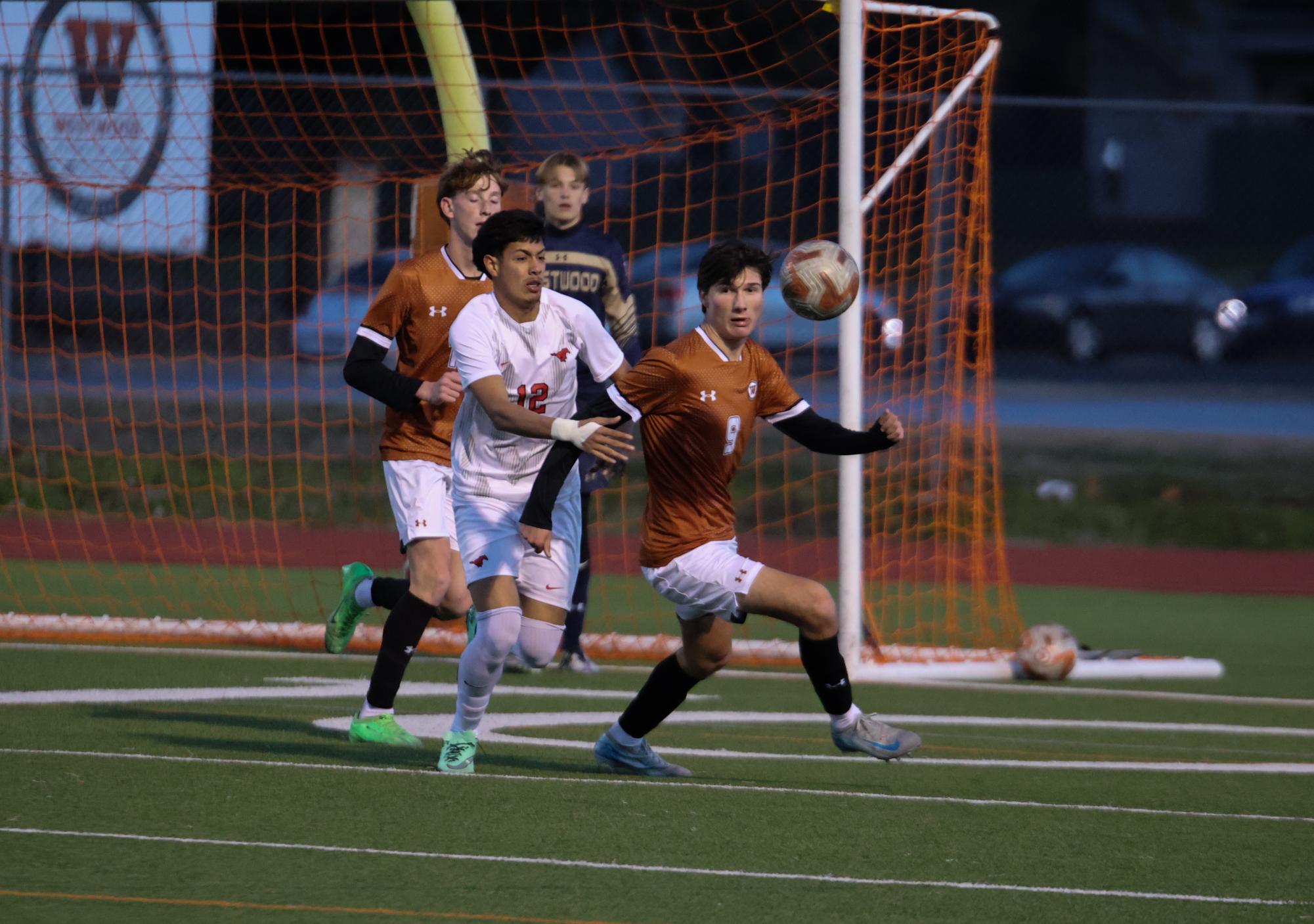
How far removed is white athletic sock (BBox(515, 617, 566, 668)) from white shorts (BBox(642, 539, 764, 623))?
1.24 feet

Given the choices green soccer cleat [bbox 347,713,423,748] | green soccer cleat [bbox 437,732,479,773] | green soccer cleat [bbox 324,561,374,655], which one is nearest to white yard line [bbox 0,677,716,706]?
green soccer cleat [bbox 324,561,374,655]

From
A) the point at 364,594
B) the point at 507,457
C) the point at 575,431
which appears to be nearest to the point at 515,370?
the point at 507,457

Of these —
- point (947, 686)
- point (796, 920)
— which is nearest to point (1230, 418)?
point (947, 686)

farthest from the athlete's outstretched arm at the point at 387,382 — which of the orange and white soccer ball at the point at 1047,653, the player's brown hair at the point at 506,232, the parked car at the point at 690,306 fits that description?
the parked car at the point at 690,306

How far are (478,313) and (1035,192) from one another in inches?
830

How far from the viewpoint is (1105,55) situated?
3488cm

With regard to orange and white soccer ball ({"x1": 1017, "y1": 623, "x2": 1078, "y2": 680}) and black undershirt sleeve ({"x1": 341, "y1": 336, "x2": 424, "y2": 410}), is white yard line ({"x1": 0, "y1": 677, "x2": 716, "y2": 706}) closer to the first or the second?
orange and white soccer ball ({"x1": 1017, "y1": 623, "x2": 1078, "y2": 680})

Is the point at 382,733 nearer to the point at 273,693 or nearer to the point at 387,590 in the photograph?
the point at 387,590

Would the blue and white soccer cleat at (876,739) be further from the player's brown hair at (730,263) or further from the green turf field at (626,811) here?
the player's brown hair at (730,263)

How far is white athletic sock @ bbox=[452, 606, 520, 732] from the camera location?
6.21 m

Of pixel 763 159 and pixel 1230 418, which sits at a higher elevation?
pixel 763 159

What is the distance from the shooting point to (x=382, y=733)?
6.80 metres

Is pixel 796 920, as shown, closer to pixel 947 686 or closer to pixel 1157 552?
pixel 947 686

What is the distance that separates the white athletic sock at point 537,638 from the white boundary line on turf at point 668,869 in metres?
1.34
